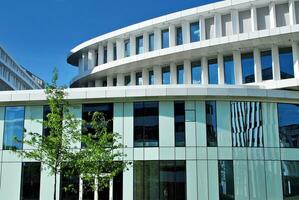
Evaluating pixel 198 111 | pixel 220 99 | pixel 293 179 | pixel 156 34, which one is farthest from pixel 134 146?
pixel 156 34

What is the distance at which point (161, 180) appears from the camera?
84.3 feet

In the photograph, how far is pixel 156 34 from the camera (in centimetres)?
3575

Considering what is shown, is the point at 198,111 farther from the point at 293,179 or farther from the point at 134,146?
the point at 293,179

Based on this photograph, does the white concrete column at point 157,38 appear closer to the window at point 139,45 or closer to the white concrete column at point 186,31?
the window at point 139,45

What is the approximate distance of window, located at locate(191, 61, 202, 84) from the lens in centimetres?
3372

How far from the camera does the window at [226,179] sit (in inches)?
1005

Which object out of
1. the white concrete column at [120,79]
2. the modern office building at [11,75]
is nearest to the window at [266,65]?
the white concrete column at [120,79]

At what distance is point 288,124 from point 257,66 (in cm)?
572

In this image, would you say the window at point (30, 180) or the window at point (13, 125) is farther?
the window at point (13, 125)

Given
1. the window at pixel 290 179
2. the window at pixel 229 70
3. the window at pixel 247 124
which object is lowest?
the window at pixel 290 179

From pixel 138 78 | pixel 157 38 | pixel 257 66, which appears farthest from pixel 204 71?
pixel 138 78

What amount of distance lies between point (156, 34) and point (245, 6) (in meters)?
7.89

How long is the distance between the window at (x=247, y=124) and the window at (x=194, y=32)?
353 inches

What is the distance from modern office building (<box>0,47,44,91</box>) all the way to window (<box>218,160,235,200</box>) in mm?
55002
